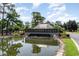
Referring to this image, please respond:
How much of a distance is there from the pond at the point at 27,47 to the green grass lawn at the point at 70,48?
224 millimetres

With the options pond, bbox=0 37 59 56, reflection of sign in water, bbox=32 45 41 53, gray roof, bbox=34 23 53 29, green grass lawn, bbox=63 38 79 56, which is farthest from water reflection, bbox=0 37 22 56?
green grass lawn, bbox=63 38 79 56

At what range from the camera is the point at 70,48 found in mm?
5543

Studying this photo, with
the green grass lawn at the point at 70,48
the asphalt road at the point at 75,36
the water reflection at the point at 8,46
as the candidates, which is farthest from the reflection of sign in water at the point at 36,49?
the asphalt road at the point at 75,36

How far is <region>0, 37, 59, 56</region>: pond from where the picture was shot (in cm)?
558

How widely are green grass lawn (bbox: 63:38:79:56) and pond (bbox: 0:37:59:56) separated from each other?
0.22 meters

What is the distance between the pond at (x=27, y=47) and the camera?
558cm

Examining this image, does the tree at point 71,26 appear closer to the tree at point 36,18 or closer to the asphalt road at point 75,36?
the asphalt road at point 75,36

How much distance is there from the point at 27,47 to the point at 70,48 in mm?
864

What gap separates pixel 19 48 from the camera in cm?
574

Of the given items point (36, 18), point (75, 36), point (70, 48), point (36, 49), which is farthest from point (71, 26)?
point (36, 49)

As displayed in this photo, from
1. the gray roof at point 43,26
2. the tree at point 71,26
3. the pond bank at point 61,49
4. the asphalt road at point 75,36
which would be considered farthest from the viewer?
the gray roof at point 43,26

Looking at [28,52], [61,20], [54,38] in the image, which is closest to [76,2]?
[61,20]

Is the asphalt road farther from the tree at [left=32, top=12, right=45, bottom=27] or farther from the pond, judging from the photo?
the tree at [left=32, top=12, right=45, bottom=27]

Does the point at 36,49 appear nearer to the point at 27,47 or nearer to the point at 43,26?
the point at 27,47
